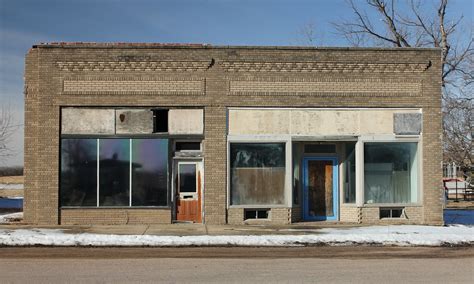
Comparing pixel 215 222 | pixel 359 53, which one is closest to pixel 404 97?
pixel 359 53

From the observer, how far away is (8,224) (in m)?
17.3

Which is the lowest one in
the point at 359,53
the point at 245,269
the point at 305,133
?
the point at 245,269

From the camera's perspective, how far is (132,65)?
17.2 m

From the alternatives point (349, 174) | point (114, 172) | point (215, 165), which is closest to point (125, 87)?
point (114, 172)

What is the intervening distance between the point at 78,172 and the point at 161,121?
2.97 meters

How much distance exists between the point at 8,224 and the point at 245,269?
33.1 feet

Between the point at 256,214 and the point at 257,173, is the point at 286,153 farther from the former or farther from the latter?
the point at 256,214

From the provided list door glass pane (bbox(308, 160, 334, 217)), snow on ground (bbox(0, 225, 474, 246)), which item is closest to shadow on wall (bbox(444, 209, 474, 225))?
door glass pane (bbox(308, 160, 334, 217))

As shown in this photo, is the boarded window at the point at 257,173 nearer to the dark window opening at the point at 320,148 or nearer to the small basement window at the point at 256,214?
the small basement window at the point at 256,214

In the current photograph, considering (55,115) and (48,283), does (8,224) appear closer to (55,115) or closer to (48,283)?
(55,115)

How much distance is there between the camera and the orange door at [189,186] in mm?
17625

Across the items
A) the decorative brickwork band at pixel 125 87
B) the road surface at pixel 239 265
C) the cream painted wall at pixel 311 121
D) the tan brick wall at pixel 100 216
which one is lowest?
the road surface at pixel 239 265

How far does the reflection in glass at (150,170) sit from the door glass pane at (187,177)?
21.3 inches

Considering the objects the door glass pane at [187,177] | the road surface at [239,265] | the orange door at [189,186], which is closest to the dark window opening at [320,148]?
the orange door at [189,186]
